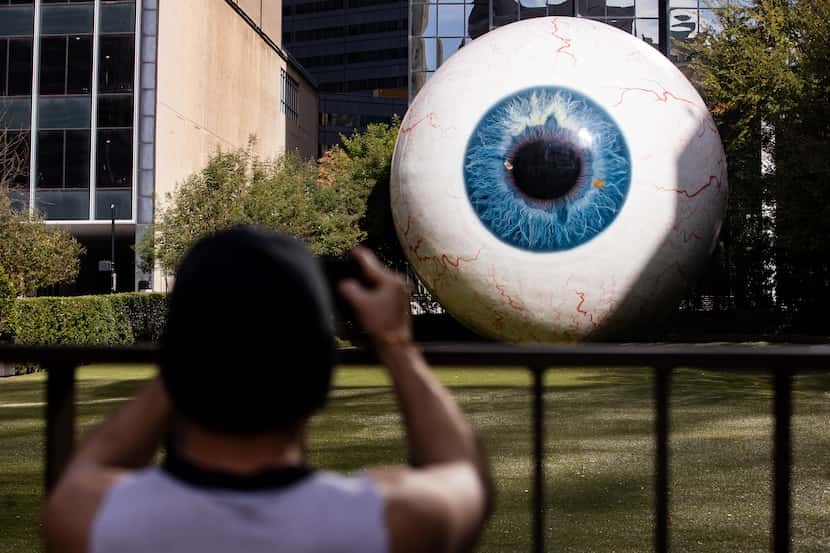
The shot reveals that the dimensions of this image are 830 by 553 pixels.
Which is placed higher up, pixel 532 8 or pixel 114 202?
pixel 532 8

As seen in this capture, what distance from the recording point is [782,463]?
104 inches

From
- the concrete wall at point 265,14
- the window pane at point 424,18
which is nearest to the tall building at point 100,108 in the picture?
the concrete wall at point 265,14

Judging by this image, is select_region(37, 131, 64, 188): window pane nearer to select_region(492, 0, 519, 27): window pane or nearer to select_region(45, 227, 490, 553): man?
select_region(492, 0, 519, 27): window pane

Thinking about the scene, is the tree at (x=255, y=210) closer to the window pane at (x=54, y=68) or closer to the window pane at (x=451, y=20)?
the window pane at (x=54, y=68)

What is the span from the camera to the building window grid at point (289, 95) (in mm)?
58938

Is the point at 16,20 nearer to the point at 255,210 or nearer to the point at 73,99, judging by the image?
the point at 73,99

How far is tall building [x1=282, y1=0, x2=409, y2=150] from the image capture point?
11375cm

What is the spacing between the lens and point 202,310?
136cm

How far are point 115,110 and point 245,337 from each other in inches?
1633

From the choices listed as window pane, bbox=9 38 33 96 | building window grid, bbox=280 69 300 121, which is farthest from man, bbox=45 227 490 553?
building window grid, bbox=280 69 300 121

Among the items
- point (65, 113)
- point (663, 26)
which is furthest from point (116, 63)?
point (663, 26)

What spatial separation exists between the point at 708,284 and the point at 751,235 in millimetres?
1561

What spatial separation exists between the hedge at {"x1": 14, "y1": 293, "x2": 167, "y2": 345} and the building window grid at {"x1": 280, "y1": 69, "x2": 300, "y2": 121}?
117ft

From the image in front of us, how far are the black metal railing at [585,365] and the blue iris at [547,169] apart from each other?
38.1 feet
